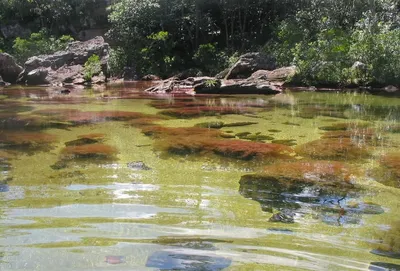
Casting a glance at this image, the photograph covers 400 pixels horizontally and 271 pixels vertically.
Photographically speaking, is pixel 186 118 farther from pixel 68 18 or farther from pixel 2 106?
pixel 68 18

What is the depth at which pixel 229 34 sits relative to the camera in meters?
24.5

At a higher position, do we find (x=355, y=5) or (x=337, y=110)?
(x=355, y=5)

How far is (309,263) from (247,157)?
2.70 metres

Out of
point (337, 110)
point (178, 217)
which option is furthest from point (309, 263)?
point (337, 110)

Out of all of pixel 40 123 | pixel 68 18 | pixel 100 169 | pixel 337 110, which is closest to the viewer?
pixel 100 169

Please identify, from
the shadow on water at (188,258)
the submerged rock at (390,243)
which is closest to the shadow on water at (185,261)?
the shadow on water at (188,258)

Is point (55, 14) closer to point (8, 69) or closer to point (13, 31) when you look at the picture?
point (13, 31)

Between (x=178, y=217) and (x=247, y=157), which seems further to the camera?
(x=247, y=157)

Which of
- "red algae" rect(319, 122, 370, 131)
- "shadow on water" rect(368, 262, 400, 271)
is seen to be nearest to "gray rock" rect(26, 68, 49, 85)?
"red algae" rect(319, 122, 370, 131)

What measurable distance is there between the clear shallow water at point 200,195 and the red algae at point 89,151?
0.08ft

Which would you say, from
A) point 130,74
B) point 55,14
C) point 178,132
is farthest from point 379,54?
point 55,14

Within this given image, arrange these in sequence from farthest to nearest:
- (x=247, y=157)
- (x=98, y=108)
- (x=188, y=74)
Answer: (x=188, y=74), (x=98, y=108), (x=247, y=157)

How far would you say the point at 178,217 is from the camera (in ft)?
10.4

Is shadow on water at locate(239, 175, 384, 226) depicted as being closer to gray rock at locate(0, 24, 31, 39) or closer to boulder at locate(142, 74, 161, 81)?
boulder at locate(142, 74, 161, 81)
